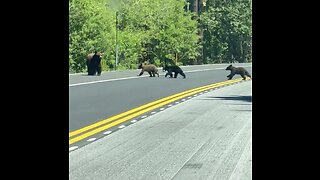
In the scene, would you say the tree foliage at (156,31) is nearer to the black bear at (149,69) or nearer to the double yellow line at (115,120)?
the black bear at (149,69)

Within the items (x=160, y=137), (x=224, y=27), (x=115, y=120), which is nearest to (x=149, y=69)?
(x=115, y=120)

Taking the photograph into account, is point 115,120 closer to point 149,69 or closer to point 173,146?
point 173,146

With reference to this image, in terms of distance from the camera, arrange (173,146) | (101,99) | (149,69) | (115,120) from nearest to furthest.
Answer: (173,146) < (115,120) < (101,99) < (149,69)

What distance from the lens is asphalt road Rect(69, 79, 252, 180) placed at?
881 cm

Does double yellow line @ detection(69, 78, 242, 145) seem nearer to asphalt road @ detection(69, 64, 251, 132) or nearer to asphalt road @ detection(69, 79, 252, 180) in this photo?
asphalt road @ detection(69, 64, 251, 132)

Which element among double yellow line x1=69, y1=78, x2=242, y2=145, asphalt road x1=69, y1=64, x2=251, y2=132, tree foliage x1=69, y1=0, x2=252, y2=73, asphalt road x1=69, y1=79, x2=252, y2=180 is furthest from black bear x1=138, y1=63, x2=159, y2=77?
asphalt road x1=69, y1=79, x2=252, y2=180

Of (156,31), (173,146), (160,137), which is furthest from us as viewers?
(156,31)

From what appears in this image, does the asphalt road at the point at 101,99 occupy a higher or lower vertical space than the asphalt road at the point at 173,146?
higher

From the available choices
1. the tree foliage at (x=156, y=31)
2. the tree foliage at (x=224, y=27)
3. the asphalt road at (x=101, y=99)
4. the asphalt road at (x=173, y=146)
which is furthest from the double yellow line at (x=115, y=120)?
the tree foliage at (x=224, y=27)

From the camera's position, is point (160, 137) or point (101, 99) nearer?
point (160, 137)

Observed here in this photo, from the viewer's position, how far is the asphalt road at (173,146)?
8.81 metres

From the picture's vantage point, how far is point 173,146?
38.1ft

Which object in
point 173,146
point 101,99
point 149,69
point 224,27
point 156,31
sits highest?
point 224,27
